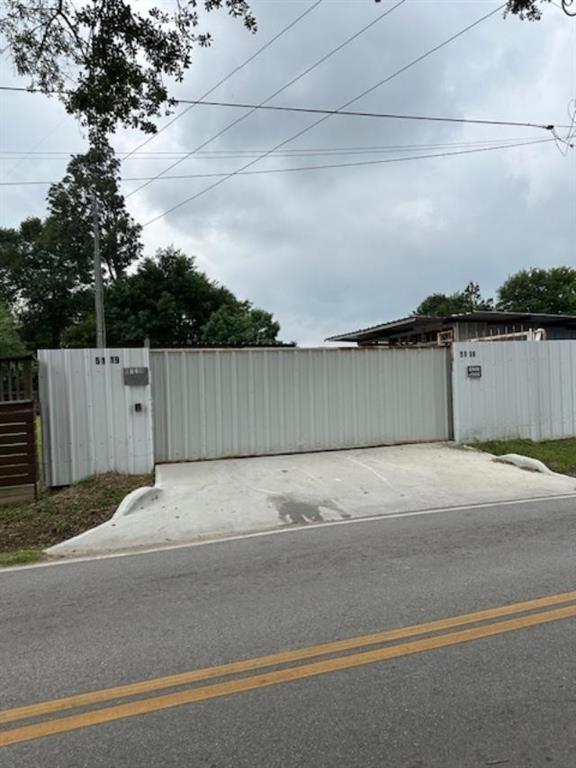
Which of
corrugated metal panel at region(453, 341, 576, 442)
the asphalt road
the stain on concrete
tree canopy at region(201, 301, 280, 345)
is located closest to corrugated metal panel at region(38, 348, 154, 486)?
the stain on concrete

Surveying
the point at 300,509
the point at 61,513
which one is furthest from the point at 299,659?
the point at 61,513

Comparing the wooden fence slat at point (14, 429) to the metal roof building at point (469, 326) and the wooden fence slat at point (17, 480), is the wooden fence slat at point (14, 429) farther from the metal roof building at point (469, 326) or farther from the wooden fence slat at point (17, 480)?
the metal roof building at point (469, 326)

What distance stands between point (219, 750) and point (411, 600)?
7.15ft

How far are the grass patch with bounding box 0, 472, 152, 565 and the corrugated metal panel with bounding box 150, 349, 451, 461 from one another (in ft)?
4.86

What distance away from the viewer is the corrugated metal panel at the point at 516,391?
1269 centimetres

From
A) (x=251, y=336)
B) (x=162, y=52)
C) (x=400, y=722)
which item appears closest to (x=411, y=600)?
(x=400, y=722)

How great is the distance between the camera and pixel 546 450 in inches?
487

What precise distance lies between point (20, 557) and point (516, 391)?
1080 centimetres

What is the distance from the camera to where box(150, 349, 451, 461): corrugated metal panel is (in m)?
10.9

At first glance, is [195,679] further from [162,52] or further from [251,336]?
[251,336]

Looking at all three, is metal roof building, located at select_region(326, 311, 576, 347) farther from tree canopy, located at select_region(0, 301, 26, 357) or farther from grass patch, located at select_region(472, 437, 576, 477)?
tree canopy, located at select_region(0, 301, 26, 357)

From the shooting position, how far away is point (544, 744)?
2.73m

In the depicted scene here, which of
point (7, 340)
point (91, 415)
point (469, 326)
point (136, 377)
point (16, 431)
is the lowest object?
point (16, 431)

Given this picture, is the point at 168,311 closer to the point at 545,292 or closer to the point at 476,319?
the point at 476,319
